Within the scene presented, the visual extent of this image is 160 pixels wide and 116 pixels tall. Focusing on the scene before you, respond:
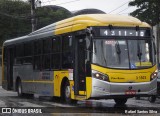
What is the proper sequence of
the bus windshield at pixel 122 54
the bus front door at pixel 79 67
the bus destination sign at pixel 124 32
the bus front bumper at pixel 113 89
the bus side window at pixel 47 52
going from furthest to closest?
the bus side window at pixel 47 52, the bus front door at pixel 79 67, the bus destination sign at pixel 124 32, the bus windshield at pixel 122 54, the bus front bumper at pixel 113 89

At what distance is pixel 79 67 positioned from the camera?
57.8 ft

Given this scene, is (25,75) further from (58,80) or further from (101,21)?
(101,21)

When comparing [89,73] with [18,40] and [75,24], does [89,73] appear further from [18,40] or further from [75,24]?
[18,40]

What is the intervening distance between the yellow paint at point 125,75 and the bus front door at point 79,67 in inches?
42.7

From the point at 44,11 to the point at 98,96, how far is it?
141ft

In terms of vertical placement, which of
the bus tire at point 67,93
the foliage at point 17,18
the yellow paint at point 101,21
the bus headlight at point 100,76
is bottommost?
the bus tire at point 67,93

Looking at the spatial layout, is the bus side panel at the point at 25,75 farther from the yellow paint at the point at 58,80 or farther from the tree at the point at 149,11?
the tree at the point at 149,11

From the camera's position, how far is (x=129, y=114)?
14641 millimetres

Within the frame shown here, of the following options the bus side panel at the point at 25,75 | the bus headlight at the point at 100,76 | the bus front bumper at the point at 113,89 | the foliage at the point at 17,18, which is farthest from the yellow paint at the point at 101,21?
the foliage at the point at 17,18

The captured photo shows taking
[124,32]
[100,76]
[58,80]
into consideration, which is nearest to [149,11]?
[58,80]

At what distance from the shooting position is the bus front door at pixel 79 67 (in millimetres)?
17234

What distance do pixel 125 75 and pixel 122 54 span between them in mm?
764

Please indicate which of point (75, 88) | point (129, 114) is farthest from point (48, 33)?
point (129, 114)

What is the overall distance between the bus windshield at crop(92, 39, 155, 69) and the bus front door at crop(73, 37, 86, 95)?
97cm
